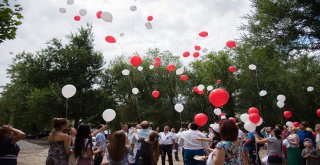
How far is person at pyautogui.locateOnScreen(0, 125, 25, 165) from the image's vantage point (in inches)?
209

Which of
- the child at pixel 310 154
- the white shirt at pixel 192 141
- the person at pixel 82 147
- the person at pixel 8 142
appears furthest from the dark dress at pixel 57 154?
the child at pixel 310 154

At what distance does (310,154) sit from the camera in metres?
8.36

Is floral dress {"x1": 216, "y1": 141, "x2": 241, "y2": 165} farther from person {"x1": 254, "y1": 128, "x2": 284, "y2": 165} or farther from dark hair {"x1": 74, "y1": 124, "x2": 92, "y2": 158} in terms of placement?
person {"x1": 254, "y1": 128, "x2": 284, "y2": 165}

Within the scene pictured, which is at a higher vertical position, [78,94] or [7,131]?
[78,94]

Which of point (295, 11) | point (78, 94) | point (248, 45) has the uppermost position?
point (295, 11)

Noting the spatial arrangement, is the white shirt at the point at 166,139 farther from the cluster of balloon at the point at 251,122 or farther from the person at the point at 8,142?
the person at the point at 8,142

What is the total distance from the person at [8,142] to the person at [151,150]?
285cm

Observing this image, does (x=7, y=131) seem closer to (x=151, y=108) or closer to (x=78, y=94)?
(x=78, y=94)

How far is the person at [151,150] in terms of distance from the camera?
6898mm

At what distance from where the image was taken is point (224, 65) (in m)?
38.2

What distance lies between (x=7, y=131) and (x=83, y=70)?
28.7 meters

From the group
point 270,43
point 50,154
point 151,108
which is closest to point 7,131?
point 50,154

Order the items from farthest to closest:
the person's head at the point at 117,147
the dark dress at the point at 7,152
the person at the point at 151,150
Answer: the person at the point at 151,150 < the dark dress at the point at 7,152 < the person's head at the point at 117,147

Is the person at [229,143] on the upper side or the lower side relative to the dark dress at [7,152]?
upper
